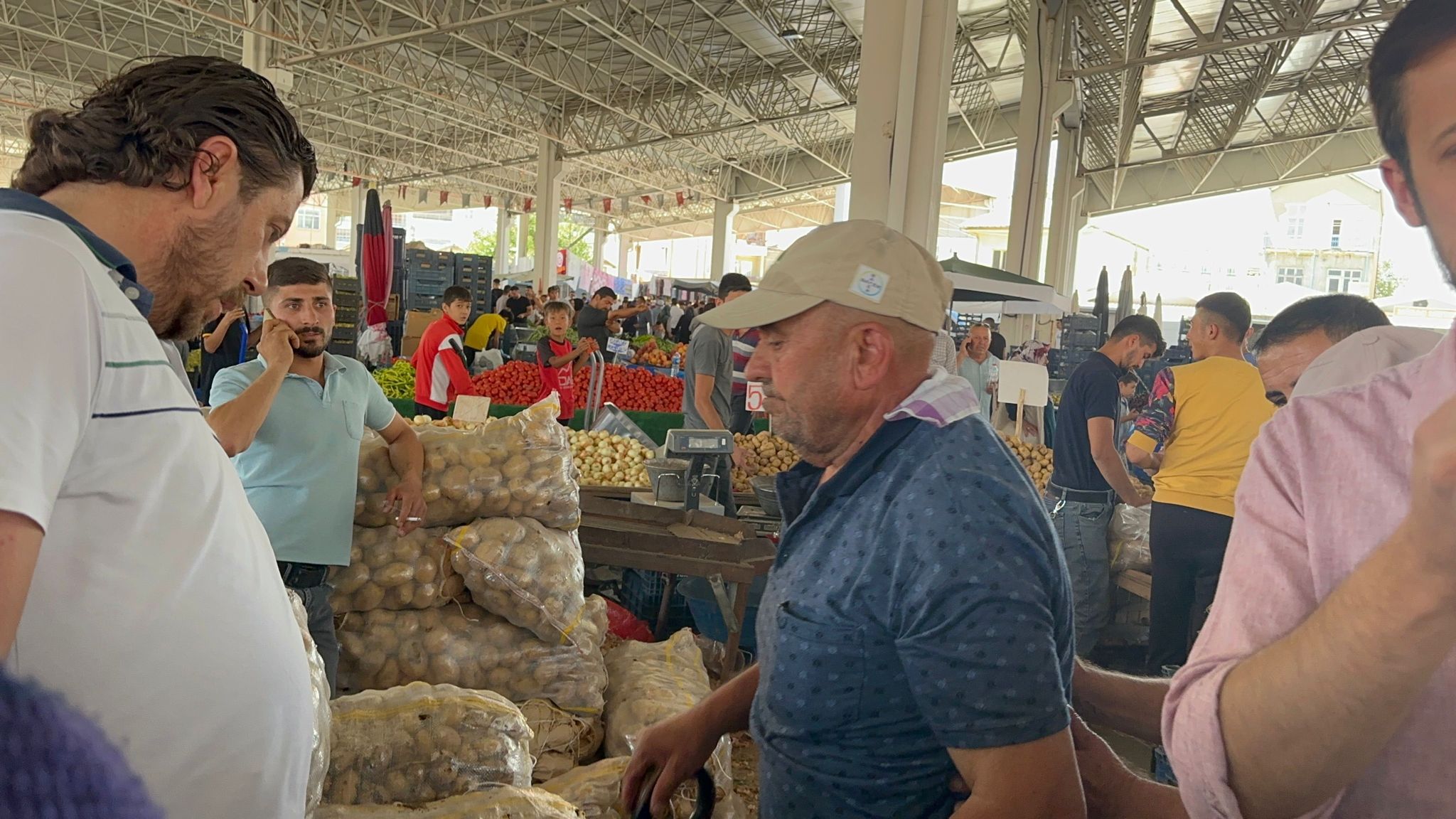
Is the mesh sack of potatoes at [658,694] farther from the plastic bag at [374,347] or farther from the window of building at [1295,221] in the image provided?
the window of building at [1295,221]

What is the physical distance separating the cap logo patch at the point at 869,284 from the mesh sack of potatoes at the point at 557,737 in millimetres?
1603

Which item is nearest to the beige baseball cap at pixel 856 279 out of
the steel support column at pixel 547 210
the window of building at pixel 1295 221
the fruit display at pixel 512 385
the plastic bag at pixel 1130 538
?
the plastic bag at pixel 1130 538

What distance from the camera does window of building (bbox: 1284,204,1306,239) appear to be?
2521 cm

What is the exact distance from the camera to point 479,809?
1751 millimetres

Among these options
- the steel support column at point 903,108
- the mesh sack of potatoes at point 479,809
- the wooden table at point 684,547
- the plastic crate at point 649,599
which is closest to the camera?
the mesh sack of potatoes at point 479,809

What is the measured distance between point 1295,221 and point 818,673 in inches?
1156

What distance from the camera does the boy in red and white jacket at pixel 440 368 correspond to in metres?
5.62

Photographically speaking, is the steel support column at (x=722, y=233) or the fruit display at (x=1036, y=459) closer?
the fruit display at (x=1036, y=459)

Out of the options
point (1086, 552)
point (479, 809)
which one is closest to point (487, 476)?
point (479, 809)

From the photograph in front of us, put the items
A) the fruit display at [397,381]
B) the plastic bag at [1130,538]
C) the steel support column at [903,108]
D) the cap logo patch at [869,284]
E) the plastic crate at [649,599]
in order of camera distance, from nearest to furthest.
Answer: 1. the cap logo patch at [869,284]
2. the plastic crate at [649,599]
3. the plastic bag at [1130,538]
4. the steel support column at [903,108]
5. the fruit display at [397,381]

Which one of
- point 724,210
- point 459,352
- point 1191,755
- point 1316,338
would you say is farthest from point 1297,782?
point 724,210

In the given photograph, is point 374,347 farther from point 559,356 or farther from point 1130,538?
point 1130,538

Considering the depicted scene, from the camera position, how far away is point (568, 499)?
9.82 ft

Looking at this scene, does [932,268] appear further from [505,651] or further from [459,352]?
[459,352]
